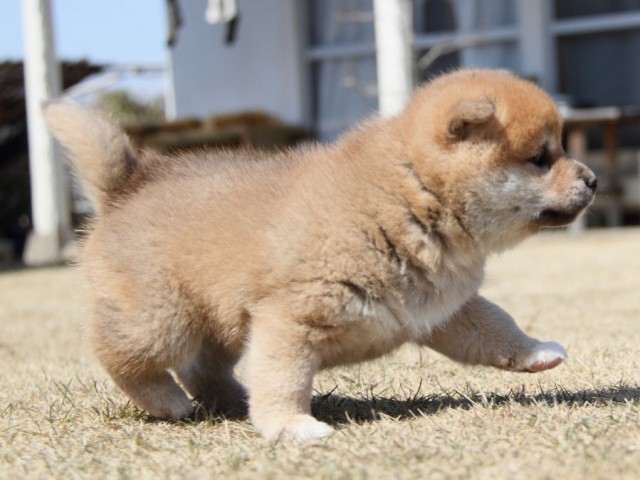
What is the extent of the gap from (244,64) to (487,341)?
9170mm

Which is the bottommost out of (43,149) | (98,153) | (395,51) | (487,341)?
(487,341)

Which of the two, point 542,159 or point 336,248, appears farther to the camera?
point 542,159

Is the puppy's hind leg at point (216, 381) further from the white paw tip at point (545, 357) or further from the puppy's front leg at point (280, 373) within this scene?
the white paw tip at point (545, 357)

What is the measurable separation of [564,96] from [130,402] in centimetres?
803

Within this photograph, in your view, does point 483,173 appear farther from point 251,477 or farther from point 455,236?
point 251,477

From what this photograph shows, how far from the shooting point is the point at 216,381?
3240 millimetres

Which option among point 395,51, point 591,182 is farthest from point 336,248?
point 395,51

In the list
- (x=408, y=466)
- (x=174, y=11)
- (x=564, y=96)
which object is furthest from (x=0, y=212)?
(x=408, y=466)

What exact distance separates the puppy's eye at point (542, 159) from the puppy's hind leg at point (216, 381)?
3.67 ft

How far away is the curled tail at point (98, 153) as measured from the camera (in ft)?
10.4

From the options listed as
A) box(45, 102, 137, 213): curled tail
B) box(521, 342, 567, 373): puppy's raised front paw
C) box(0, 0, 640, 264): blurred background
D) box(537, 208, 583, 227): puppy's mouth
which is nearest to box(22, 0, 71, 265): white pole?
box(0, 0, 640, 264): blurred background

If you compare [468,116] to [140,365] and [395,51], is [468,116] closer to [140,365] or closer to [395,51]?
[140,365]

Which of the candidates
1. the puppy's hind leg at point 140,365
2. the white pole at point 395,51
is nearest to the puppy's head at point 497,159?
the puppy's hind leg at point 140,365

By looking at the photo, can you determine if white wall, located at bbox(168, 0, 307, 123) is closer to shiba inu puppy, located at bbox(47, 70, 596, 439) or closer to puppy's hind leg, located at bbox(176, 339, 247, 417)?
puppy's hind leg, located at bbox(176, 339, 247, 417)
